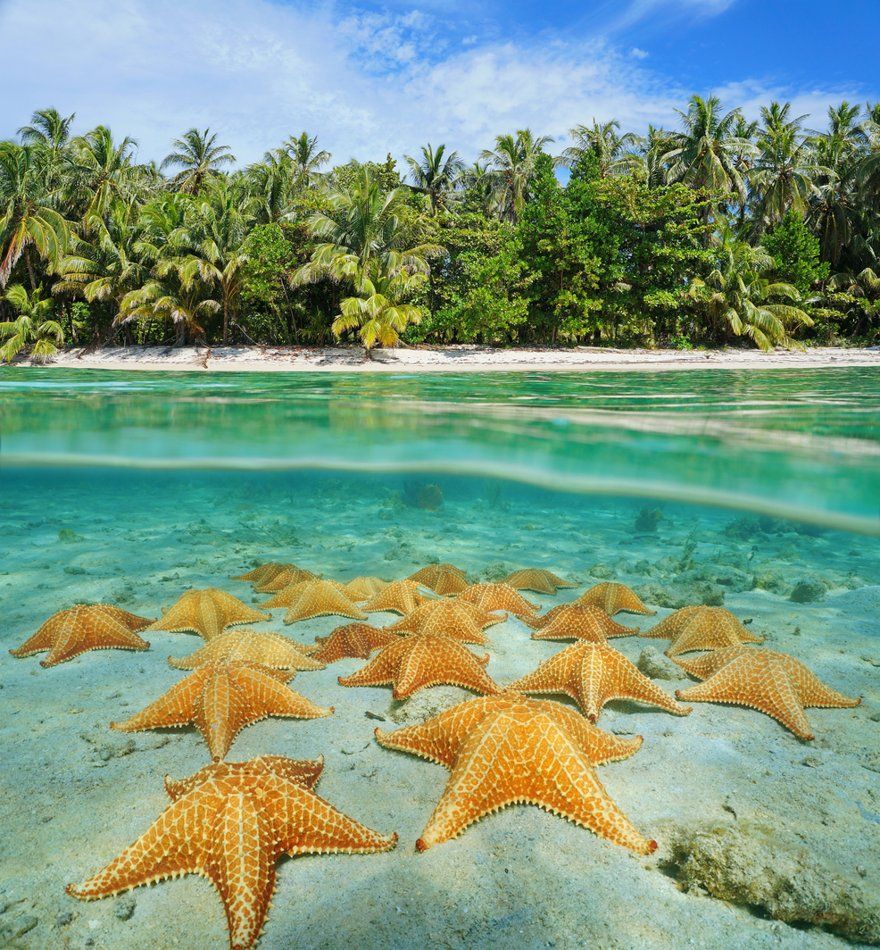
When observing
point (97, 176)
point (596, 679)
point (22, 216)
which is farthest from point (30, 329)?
point (596, 679)

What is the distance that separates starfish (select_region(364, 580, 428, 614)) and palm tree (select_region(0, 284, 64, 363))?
31.1 metres

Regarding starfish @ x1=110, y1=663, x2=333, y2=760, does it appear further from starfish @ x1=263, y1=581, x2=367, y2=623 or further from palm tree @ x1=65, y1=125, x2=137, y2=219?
palm tree @ x1=65, y1=125, x2=137, y2=219

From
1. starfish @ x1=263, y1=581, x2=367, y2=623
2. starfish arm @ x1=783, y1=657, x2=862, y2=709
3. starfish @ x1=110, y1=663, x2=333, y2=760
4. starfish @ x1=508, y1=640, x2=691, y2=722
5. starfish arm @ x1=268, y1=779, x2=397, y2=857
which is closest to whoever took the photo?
starfish arm @ x1=268, y1=779, x2=397, y2=857

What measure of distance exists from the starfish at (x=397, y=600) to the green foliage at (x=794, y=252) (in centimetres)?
3714

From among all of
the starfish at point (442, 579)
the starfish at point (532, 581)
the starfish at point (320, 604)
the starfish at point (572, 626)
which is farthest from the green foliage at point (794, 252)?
the starfish at point (320, 604)

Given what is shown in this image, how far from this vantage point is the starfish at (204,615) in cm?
509

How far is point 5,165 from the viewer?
1238 inches

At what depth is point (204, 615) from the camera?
202 inches

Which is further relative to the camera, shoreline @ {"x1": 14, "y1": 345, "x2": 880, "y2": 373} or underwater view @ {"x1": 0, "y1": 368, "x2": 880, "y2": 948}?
shoreline @ {"x1": 14, "y1": 345, "x2": 880, "y2": 373}

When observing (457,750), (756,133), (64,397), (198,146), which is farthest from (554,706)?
(756,133)

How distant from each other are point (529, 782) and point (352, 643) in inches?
87.3

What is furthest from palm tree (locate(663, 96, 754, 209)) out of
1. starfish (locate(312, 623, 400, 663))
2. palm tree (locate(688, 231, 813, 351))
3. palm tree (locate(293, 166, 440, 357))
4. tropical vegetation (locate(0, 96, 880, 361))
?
starfish (locate(312, 623, 400, 663))

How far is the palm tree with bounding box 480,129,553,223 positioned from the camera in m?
42.2

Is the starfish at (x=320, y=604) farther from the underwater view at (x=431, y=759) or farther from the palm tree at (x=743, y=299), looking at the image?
the palm tree at (x=743, y=299)
